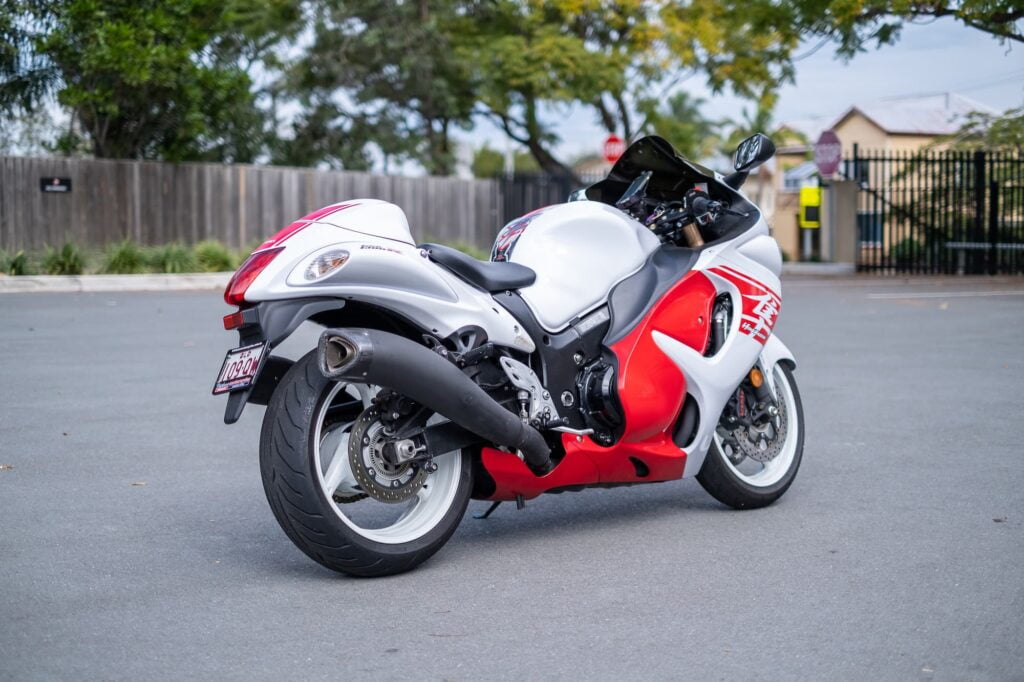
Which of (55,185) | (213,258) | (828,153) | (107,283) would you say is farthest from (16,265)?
(828,153)

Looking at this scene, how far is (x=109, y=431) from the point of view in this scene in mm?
7324

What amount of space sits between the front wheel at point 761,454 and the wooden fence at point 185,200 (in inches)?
789

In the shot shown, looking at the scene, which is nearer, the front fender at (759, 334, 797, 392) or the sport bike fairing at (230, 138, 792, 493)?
the sport bike fairing at (230, 138, 792, 493)

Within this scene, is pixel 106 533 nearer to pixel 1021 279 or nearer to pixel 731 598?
pixel 731 598

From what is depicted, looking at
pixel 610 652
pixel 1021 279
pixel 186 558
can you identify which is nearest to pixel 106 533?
pixel 186 558

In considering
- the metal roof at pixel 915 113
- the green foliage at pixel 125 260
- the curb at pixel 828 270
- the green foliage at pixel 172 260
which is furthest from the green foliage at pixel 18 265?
the metal roof at pixel 915 113

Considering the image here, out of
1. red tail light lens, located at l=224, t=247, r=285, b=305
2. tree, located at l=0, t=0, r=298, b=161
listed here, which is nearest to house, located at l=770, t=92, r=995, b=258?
tree, located at l=0, t=0, r=298, b=161

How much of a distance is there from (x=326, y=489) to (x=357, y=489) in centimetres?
23

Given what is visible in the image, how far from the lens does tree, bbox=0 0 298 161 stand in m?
23.5

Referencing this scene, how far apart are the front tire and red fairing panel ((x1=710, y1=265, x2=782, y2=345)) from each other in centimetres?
149

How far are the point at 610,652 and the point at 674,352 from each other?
170 cm

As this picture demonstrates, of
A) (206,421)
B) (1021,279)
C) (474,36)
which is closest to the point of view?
(206,421)

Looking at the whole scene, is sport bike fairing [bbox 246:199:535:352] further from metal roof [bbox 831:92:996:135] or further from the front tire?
metal roof [bbox 831:92:996:135]

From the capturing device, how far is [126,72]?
23.6 meters
